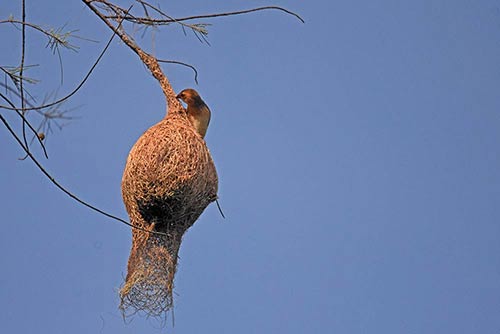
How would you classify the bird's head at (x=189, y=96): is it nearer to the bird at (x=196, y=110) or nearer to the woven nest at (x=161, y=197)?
the bird at (x=196, y=110)

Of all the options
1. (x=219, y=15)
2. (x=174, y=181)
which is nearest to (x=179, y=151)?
(x=174, y=181)

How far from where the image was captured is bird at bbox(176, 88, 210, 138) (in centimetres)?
302

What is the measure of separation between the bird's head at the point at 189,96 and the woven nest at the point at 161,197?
360 mm

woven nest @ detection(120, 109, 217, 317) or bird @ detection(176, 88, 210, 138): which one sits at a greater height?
bird @ detection(176, 88, 210, 138)

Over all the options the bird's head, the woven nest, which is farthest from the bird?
the woven nest

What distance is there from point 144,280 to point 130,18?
3.15ft

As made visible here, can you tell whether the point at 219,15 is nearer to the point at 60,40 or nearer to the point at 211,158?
the point at 60,40

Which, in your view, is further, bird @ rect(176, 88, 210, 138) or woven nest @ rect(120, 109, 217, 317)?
bird @ rect(176, 88, 210, 138)

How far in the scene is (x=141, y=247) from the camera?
8.66ft

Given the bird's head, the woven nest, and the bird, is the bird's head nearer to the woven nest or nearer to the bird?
the bird

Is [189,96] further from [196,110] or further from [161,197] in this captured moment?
[161,197]

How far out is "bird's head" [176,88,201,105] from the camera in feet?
10.0

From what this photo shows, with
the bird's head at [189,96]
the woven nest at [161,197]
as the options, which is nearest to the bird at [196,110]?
the bird's head at [189,96]

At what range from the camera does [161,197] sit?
2580 mm
